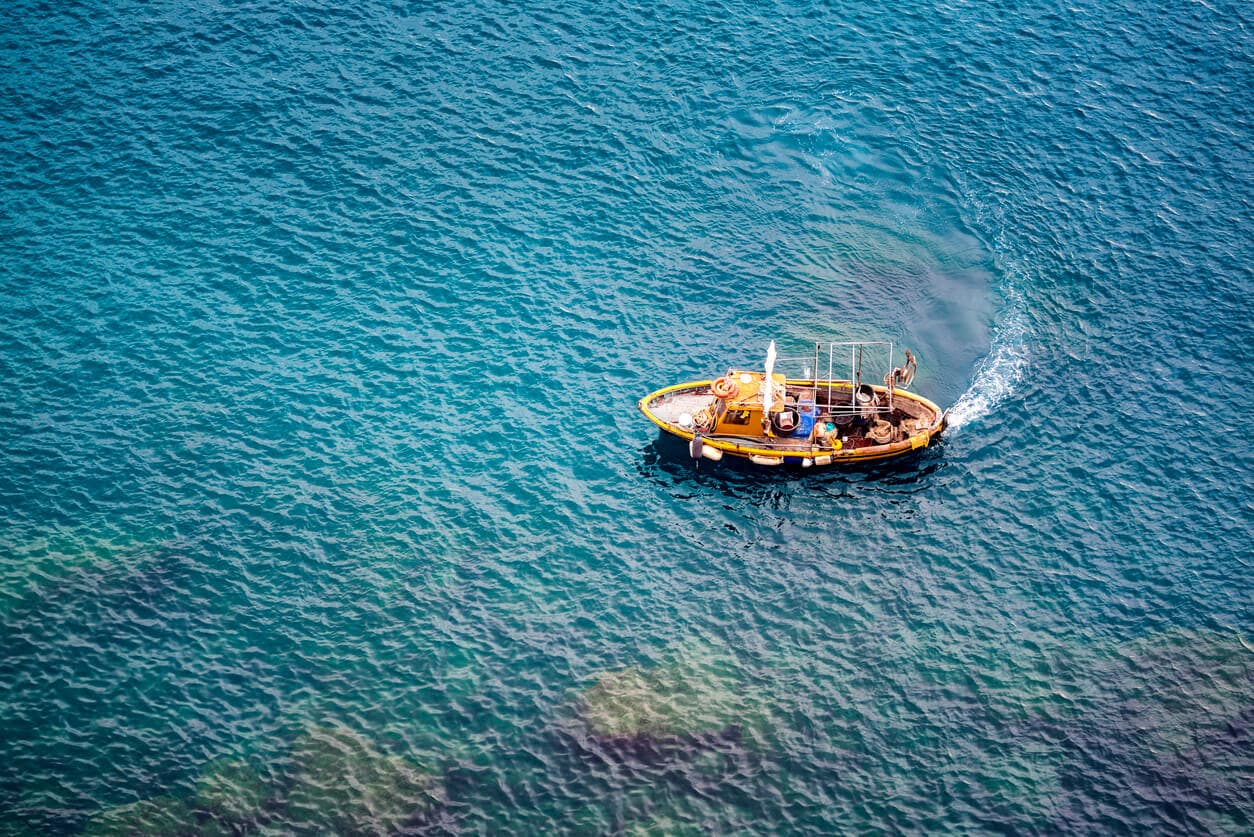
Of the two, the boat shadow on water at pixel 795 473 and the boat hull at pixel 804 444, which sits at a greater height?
the boat hull at pixel 804 444

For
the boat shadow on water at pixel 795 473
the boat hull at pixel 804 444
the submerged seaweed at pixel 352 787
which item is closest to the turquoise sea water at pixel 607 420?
the submerged seaweed at pixel 352 787

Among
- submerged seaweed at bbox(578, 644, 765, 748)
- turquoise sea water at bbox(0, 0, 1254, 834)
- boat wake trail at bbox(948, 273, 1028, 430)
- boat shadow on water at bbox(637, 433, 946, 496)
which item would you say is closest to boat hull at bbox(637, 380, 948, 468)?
boat shadow on water at bbox(637, 433, 946, 496)

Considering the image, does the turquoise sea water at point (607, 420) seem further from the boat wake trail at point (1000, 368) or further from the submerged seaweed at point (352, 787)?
the boat wake trail at point (1000, 368)

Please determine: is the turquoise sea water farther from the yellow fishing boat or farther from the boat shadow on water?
the yellow fishing boat

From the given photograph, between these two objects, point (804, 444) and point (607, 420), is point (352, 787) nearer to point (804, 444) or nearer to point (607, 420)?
point (607, 420)

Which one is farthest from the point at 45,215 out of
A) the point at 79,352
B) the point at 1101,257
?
the point at 1101,257

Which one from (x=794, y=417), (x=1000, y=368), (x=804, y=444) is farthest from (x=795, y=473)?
(x=1000, y=368)

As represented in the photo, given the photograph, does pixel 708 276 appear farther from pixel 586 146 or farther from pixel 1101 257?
pixel 1101 257
